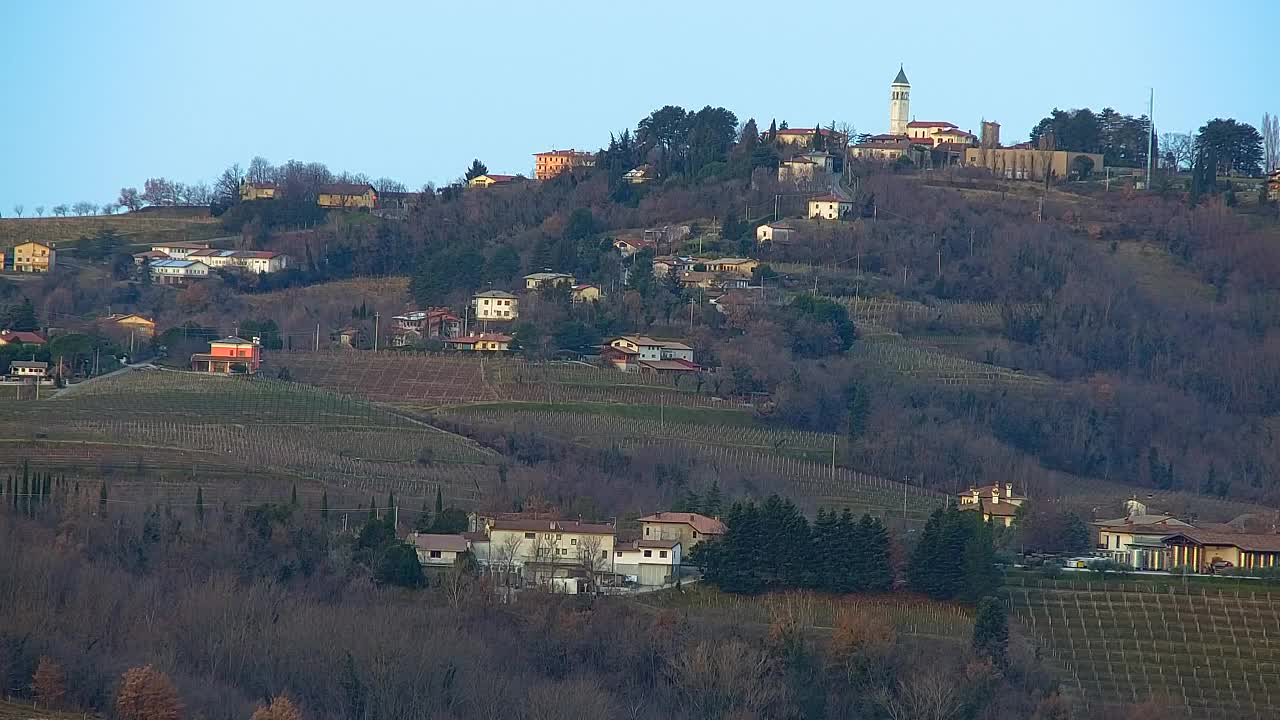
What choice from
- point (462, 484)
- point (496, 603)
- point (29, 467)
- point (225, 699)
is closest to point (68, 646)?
point (225, 699)

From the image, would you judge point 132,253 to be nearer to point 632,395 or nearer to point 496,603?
point 632,395

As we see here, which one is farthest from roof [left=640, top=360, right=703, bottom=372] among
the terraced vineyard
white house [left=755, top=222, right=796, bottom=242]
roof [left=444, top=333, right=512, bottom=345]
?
the terraced vineyard

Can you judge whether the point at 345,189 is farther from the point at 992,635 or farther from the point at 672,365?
the point at 992,635

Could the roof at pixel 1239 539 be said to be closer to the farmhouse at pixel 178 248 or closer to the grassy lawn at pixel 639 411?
the grassy lawn at pixel 639 411

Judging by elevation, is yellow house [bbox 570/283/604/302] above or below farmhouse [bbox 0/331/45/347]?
above

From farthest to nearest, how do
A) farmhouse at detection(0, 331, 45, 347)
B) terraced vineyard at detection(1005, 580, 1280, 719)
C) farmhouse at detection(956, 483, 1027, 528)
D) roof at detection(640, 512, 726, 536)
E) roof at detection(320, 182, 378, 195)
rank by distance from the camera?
roof at detection(320, 182, 378, 195) → farmhouse at detection(0, 331, 45, 347) → farmhouse at detection(956, 483, 1027, 528) → roof at detection(640, 512, 726, 536) → terraced vineyard at detection(1005, 580, 1280, 719)

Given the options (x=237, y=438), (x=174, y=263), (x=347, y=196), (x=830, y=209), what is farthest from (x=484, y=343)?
(x=347, y=196)

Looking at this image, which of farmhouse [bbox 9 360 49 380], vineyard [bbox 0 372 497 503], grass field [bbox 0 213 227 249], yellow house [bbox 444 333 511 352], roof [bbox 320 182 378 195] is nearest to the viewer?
vineyard [bbox 0 372 497 503]

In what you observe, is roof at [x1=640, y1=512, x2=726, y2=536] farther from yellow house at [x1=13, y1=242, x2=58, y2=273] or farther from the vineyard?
yellow house at [x1=13, y1=242, x2=58, y2=273]
